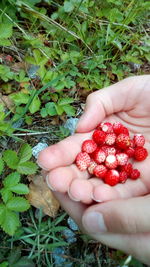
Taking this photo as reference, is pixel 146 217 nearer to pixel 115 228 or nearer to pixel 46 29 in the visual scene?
pixel 115 228

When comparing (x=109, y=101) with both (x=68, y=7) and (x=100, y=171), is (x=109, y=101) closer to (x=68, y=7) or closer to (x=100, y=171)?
(x=100, y=171)

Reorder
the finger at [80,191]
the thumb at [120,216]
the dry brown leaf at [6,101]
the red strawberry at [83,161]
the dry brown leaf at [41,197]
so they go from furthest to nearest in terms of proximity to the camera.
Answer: the dry brown leaf at [6,101]
the dry brown leaf at [41,197]
the red strawberry at [83,161]
the finger at [80,191]
the thumb at [120,216]

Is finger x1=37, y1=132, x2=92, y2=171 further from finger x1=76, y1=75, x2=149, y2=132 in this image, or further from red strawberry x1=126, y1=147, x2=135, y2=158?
red strawberry x1=126, y1=147, x2=135, y2=158

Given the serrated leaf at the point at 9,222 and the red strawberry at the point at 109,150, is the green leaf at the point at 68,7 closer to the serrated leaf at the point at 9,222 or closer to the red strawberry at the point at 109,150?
the red strawberry at the point at 109,150

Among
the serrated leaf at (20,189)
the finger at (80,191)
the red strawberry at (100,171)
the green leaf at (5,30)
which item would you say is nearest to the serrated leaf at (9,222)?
the serrated leaf at (20,189)

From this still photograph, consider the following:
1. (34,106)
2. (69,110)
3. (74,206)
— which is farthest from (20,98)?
(74,206)

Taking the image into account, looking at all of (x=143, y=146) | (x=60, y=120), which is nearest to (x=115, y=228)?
(x=143, y=146)
